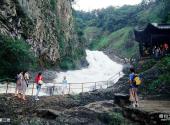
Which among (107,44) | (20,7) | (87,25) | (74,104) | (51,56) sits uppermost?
(87,25)

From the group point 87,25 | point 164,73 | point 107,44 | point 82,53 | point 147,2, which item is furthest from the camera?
point 87,25

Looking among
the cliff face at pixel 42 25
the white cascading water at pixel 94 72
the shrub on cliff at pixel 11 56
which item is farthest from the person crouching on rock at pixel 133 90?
the white cascading water at pixel 94 72

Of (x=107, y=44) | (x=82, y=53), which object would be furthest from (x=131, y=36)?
(x=82, y=53)

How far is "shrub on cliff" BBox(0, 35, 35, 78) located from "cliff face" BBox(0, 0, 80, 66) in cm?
129

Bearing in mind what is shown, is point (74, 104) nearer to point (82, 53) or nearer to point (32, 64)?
point (32, 64)

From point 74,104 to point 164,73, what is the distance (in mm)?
7552

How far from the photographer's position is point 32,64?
3128cm

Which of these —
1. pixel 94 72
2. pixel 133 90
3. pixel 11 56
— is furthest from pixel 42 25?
pixel 133 90

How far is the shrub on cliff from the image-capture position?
2734 centimetres

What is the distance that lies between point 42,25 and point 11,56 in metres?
10.6

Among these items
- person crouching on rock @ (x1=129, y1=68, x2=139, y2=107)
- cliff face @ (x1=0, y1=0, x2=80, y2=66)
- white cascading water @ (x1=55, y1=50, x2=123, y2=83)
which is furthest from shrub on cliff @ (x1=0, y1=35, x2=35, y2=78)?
person crouching on rock @ (x1=129, y1=68, x2=139, y2=107)

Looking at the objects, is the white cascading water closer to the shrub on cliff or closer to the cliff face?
the cliff face

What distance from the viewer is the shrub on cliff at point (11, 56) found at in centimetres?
2734

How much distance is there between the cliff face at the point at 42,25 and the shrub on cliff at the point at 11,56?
1.29 meters
